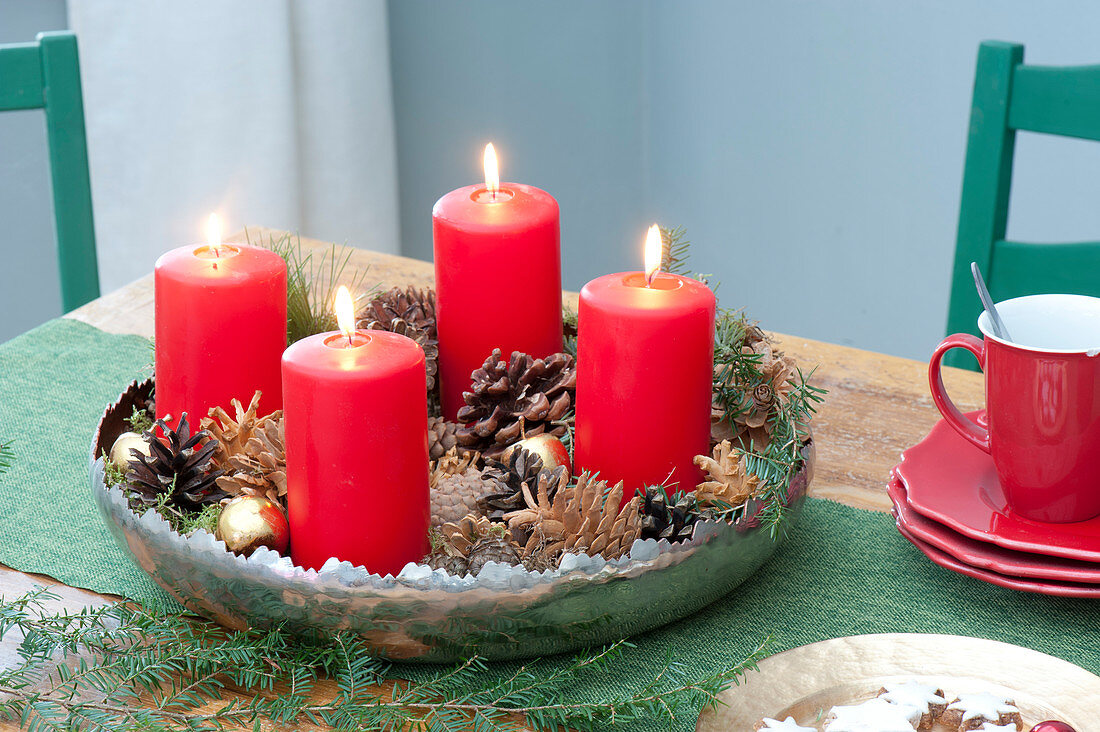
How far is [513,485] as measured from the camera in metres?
0.50

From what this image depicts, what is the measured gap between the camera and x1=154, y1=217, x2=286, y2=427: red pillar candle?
55 centimetres

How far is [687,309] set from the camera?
0.50 metres

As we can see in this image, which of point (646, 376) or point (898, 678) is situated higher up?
point (646, 376)

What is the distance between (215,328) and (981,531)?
0.41 metres

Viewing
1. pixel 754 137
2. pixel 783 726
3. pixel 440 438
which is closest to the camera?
pixel 783 726

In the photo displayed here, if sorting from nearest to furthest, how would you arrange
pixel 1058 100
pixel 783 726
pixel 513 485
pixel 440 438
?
pixel 783 726
pixel 513 485
pixel 440 438
pixel 1058 100

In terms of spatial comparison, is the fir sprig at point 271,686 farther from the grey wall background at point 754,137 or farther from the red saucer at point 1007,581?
the grey wall background at point 754,137

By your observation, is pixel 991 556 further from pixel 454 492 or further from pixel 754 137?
pixel 754 137

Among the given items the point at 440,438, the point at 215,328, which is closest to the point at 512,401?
the point at 440,438

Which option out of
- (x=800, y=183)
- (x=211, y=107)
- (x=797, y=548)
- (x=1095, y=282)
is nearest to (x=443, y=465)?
(x=797, y=548)

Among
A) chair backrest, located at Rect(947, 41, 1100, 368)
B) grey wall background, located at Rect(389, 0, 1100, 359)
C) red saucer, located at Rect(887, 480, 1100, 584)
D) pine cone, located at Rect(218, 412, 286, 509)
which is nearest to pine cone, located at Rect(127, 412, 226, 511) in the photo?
pine cone, located at Rect(218, 412, 286, 509)

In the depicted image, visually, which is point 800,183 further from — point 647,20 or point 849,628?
point 849,628

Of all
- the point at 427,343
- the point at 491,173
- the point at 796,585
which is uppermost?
the point at 491,173

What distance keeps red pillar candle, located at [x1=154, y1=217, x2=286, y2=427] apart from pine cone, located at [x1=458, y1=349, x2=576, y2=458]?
0.11 metres
